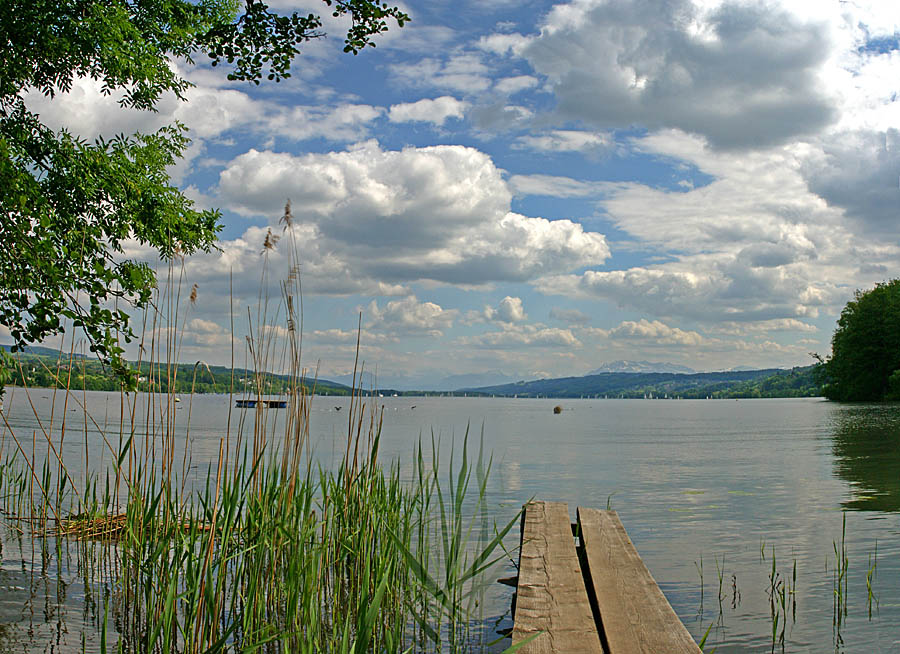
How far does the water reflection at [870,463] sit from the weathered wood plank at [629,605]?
9385mm

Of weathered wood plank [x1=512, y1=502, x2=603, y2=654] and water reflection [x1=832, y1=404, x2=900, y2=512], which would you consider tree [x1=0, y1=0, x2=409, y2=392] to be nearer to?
weathered wood plank [x1=512, y1=502, x2=603, y2=654]

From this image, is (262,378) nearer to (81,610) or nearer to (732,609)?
(81,610)

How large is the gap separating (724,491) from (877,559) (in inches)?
291

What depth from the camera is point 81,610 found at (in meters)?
6.19

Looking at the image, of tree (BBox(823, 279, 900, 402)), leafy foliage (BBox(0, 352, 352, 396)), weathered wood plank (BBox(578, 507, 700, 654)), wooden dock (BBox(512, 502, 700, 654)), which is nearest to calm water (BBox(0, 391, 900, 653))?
leafy foliage (BBox(0, 352, 352, 396))

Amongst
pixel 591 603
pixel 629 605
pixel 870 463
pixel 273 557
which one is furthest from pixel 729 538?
pixel 870 463

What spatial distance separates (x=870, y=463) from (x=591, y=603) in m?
19.3

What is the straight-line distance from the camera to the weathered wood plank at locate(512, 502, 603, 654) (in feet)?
11.9

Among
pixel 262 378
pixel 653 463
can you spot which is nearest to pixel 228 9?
pixel 262 378

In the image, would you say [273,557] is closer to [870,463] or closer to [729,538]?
[729,538]

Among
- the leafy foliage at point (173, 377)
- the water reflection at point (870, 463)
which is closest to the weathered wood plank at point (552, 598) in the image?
the leafy foliage at point (173, 377)

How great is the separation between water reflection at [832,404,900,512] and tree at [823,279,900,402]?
34441 millimetres

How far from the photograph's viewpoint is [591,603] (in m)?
4.54

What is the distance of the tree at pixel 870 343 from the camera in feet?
217
